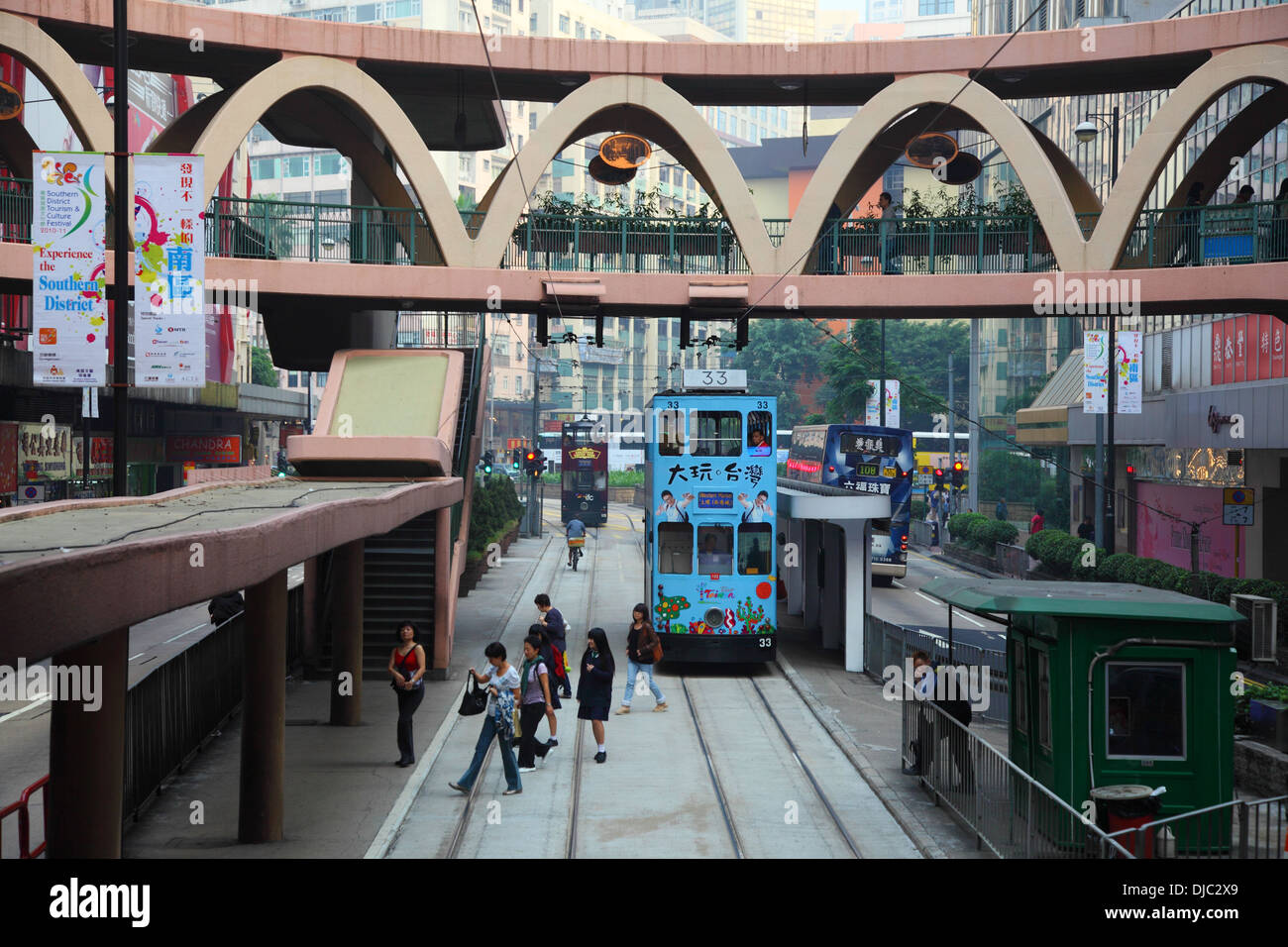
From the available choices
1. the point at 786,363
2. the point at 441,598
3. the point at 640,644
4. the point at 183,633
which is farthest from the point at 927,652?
the point at 786,363

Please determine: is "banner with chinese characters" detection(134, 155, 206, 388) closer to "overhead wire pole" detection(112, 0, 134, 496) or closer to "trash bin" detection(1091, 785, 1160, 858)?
"overhead wire pole" detection(112, 0, 134, 496)

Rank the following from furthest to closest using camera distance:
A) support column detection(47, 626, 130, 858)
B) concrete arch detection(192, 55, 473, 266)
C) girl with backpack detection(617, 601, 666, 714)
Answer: concrete arch detection(192, 55, 473, 266) < girl with backpack detection(617, 601, 666, 714) < support column detection(47, 626, 130, 858)

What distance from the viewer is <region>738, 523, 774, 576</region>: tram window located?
2233 cm

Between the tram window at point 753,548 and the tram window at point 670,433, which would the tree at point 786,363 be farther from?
the tram window at point 670,433

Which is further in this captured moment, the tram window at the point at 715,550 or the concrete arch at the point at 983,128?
the concrete arch at the point at 983,128

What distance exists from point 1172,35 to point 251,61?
17543 millimetres

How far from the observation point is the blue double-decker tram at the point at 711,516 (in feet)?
73.0

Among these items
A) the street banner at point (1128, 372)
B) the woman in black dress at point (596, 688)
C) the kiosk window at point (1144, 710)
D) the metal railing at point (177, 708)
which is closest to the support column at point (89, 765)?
the metal railing at point (177, 708)

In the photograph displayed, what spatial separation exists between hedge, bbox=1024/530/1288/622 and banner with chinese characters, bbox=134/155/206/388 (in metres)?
15.8

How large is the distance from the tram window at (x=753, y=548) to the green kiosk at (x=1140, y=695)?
10739 mm

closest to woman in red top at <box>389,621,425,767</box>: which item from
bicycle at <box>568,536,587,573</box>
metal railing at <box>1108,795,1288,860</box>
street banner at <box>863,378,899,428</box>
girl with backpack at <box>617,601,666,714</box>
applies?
girl with backpack at <box>617,601,666,714</box>

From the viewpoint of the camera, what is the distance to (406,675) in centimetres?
1493

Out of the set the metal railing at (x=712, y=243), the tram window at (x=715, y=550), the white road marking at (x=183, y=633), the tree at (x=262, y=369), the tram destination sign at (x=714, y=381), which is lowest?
the white road marking at (x=183, y=633)
